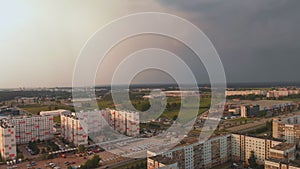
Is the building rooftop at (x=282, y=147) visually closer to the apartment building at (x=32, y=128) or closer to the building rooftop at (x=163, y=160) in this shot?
the building rooftop at (x=163, y=160)

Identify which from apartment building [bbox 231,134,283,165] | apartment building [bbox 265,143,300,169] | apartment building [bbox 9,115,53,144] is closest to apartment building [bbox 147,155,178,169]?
apartment building [bbox 265,143,300,169]

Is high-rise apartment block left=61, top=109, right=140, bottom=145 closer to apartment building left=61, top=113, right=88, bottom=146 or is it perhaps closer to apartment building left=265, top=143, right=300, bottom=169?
apartment building left=61, top=113, right=88, bottom=146

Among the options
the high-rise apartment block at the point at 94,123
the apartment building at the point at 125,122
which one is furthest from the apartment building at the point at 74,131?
the apartment building at the point at 125,122

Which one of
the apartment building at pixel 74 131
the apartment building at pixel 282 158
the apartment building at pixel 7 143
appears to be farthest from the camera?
the apartment building at pixel 74 131

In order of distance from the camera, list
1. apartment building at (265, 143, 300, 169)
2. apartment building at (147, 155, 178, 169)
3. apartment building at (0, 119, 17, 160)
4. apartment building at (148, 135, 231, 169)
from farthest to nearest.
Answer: apartment building at (0, 119, 17, 160) < apartment building at (148, 135, 231, 169) < apartment building at (265, 143, 300, 169) < apartment building at (147, 155, 178, 169)

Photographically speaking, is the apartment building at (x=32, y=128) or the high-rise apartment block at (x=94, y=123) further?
the apartment building at (x=32, y=128)

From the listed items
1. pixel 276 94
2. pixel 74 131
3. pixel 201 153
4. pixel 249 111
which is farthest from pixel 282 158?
pixel 276 94

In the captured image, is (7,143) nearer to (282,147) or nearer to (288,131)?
(282,147)

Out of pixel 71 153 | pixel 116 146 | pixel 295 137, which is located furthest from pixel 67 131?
pixel 295 137
